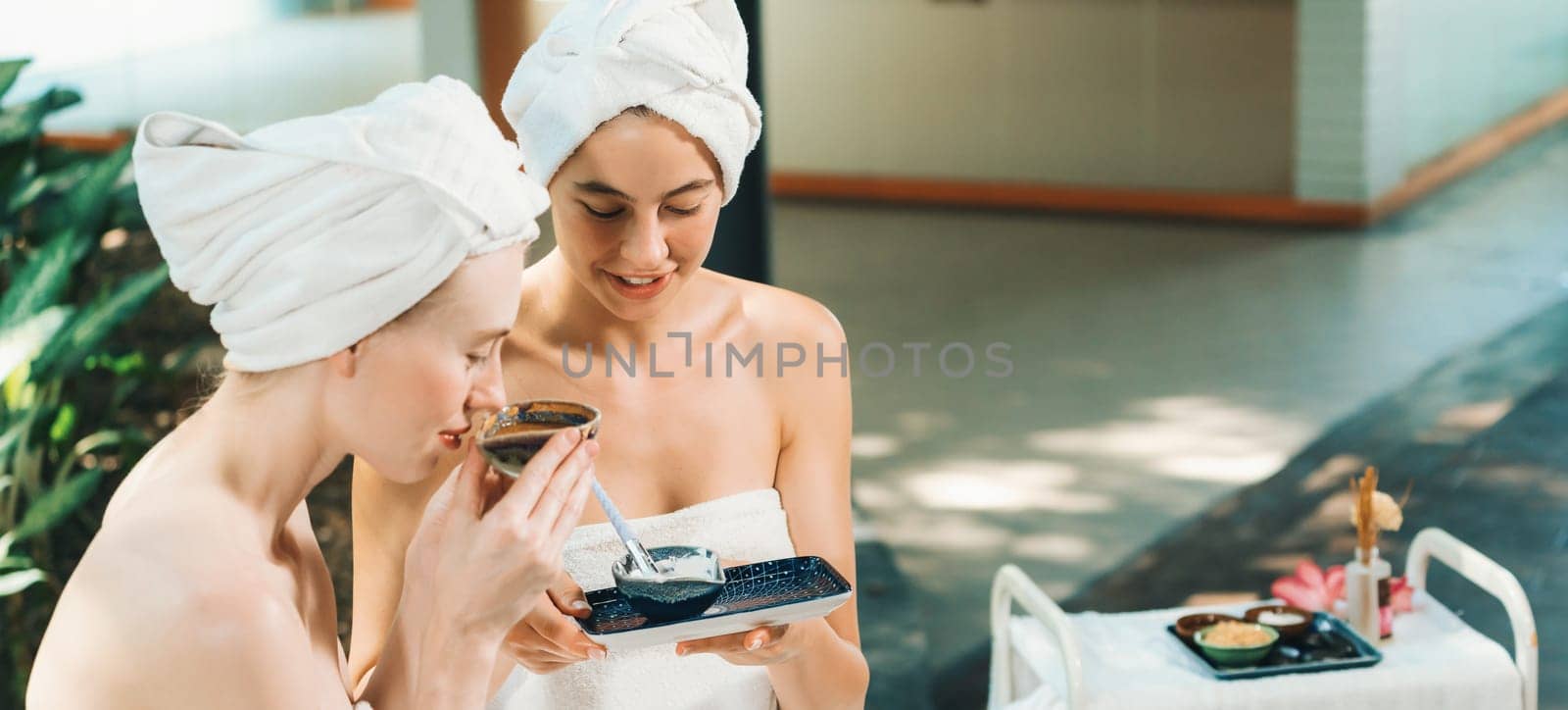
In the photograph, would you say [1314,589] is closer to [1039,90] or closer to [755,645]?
[755,645]

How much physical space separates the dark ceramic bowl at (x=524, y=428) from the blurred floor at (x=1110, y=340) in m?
3.49

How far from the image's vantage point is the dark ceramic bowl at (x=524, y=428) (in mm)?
1435

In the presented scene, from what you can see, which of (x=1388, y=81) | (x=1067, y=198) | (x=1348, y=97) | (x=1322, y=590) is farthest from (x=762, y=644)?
(x=1067, y=198)

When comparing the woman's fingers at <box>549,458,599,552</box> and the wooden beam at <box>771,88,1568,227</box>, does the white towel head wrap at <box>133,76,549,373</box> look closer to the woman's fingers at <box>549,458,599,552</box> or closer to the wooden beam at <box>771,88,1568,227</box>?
the woman's fingers at <box>549,458,599,552</box>

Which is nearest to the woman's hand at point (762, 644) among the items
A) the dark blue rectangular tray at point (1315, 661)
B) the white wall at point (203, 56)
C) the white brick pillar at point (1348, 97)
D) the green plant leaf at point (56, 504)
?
the dark blue rectangular tray at point (1315, 661)

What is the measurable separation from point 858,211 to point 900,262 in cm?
148

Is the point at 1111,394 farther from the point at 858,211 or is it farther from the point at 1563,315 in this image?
the point at 858,211

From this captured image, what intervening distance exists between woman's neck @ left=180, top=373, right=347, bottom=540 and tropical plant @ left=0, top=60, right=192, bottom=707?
2.80 meters

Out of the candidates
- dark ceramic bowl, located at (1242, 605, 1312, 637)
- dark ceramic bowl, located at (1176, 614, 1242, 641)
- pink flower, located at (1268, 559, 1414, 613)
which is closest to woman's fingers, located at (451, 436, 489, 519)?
dark ceramic bowl, located at (1176, 614, 1242, 641)

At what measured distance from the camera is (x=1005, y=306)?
8625mm

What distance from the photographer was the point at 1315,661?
3.34 meters

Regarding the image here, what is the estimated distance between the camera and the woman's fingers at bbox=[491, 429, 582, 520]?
1.40m

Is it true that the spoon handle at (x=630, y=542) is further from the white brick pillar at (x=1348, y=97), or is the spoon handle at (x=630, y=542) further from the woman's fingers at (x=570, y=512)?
the white brick pillar at (x=1348, y=97)

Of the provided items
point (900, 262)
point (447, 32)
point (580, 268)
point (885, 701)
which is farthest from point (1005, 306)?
point (580, 268)
